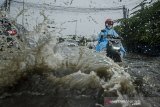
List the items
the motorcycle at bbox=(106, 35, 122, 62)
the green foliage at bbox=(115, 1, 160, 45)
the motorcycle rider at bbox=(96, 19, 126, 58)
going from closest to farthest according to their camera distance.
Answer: the motorcycle at bbox=(106, 35, 122, 62) → the motorcycle rider at bbox=(96, 19, 126, 58) → the green foliage at bbox=(115, 1, 160, 45)

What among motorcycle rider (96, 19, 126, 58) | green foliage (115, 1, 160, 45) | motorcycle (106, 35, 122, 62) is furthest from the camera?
green foliage (115, 1, 160, 45)

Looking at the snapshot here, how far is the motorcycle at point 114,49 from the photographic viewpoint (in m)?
9.53

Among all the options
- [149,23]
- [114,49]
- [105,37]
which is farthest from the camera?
[149,23]

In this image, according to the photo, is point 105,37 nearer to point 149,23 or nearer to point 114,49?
point 114,49

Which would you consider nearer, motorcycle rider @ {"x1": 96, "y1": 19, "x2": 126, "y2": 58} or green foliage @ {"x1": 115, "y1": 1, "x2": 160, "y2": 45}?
motorcycle rider @ {"x1": 96, "y1": 19, "x2": 126, "y2": 58}

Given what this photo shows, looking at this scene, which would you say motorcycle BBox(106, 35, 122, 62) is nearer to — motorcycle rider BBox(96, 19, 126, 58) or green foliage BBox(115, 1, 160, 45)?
motorcycle rider BBox(96, 19, 126, 58)

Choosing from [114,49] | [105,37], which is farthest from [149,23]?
[114,49]

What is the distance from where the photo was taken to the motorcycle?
9531 millimetres

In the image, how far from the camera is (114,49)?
9633mm

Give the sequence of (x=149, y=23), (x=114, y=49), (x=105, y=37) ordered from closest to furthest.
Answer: (x=114, y=49)
(x=105, y=37)
(x=149, y=23)

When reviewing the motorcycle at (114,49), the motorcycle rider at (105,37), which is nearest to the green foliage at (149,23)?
the motorcycle rider at (105,37)

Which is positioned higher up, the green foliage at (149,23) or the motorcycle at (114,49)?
the green foliage at (149,23)

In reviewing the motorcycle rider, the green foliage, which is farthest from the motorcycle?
the green foliage

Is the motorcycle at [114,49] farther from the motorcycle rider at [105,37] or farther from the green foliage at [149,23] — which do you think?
the green foliage at [149,23]
